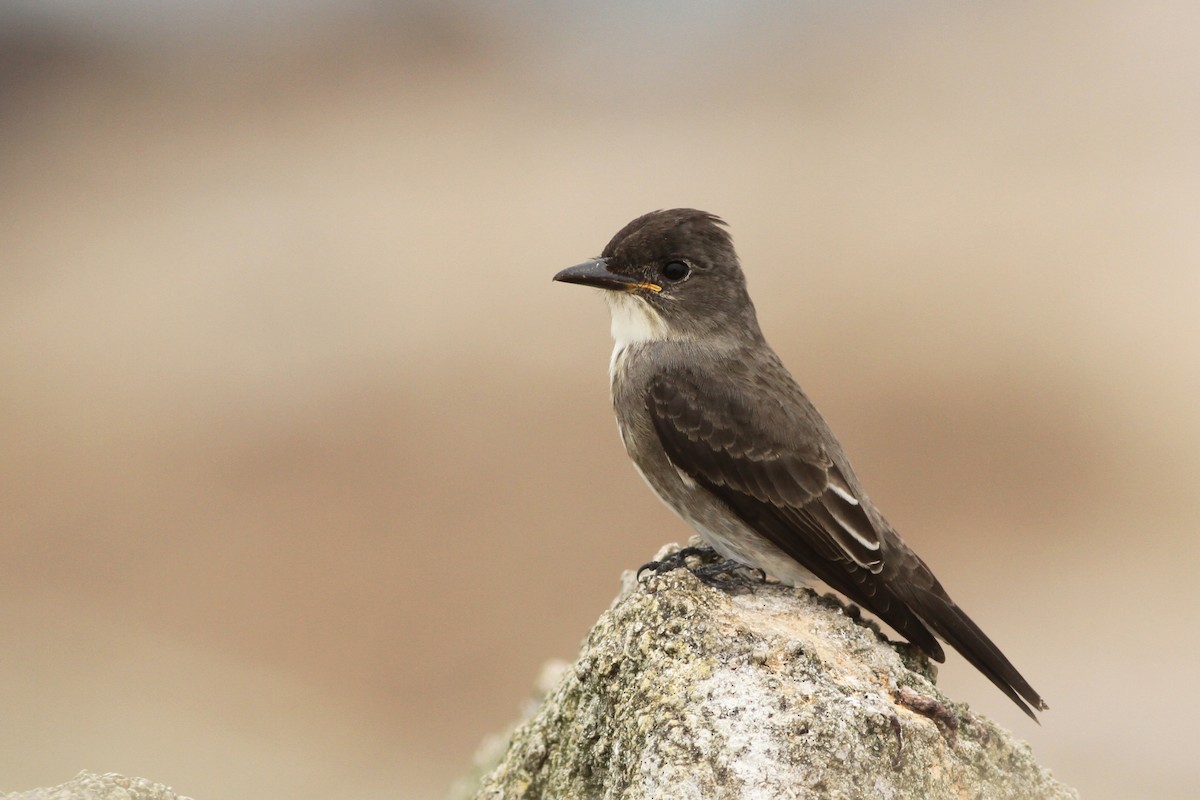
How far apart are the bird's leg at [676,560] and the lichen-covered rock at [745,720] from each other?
0.64m

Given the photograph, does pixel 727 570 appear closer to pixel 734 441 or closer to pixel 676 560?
pixel 676 560

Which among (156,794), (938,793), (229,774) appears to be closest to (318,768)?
(229,774)

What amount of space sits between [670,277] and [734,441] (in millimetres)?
1173

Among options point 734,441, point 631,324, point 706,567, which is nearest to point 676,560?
point 706,567

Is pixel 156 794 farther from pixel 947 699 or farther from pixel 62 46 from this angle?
pixel 62 46

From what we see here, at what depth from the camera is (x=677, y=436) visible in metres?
6.04

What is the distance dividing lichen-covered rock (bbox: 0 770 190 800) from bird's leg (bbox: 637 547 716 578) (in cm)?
237

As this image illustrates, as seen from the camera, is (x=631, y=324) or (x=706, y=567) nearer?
(x=706, y=567)

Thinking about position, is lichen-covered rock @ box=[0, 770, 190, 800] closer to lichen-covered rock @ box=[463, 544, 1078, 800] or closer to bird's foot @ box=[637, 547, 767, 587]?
lichen-covered rock @ box=[463, 544, 1078, 800]

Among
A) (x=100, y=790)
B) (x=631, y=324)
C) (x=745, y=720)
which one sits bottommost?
(x=745, y=720)

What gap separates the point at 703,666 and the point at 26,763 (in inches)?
135

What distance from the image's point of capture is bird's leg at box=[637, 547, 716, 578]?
5809mm

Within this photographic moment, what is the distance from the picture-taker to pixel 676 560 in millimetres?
6086

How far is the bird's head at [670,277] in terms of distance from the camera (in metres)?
6.62
